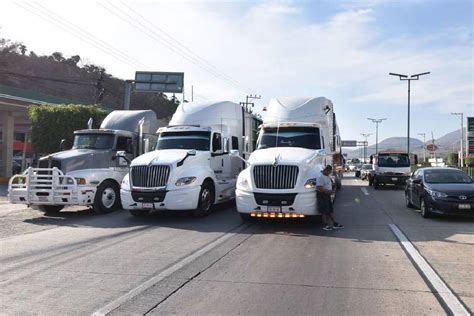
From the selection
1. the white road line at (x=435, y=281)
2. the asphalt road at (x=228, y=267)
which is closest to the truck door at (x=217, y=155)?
the asphalt road at (x=228, y=267)

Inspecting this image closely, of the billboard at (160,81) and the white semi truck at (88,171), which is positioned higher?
the billboard at (160,81)

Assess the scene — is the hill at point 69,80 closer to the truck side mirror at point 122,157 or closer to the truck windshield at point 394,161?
the truck windshield at point 394,161

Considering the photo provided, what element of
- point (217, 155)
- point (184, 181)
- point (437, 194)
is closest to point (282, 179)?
point (184, 181)

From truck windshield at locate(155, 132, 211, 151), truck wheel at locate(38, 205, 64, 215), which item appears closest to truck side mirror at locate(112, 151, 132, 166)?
truck windshield at locate(155, 132, 211, 151)

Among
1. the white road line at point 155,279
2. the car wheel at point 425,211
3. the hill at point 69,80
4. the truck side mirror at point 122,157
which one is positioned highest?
the hill at point 69,80

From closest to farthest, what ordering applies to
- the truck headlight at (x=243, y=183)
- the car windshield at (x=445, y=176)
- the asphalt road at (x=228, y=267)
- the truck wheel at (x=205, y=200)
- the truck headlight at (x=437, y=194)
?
1. the asphalt road at (x=228, y=267)
2. the truck headlight at (x=243, y=183)
3. the truck headlight at (x=437, y=194)
4. the truck wheel at (x=205, y=200)
5. the car windshield at (x=445, y=176)

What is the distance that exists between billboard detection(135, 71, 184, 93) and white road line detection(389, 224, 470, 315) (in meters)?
27.0

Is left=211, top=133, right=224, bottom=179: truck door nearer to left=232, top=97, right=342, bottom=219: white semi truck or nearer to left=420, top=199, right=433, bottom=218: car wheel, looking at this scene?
left=232, top=97, right=342, bottom=219: white semi truck

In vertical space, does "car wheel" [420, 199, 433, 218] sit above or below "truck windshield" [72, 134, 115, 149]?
below

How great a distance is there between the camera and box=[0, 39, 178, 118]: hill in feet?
219

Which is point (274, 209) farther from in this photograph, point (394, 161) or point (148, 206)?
point (394, 161)

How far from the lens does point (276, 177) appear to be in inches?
454

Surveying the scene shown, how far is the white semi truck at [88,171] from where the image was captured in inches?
548

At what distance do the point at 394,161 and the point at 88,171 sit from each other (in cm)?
1867
